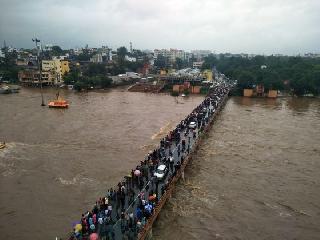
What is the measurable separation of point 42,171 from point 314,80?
57.5 metres

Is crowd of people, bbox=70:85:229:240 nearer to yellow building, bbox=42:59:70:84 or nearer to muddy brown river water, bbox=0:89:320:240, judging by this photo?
muddy brown river water, bbox=0:89:320:240

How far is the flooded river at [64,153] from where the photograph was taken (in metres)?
18.3

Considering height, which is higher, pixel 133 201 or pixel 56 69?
pixel 56 69

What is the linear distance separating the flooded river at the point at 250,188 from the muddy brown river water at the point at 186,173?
2.3 inches

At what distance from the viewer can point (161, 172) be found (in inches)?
805

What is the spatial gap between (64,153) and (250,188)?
15.0 metres

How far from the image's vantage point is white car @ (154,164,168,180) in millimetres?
20153

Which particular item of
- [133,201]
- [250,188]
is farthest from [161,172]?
[250,188]

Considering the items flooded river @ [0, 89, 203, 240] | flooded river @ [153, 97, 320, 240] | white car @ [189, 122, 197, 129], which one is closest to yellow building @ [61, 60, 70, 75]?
flooded river @ [0, 89, 203, 240]

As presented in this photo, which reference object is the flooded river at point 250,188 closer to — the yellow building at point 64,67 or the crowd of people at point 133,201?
the crowd of people at point 133,201

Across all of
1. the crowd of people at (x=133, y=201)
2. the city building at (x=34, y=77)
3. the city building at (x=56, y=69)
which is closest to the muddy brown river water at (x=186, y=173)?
the crowd of people at (x=133, y=201)

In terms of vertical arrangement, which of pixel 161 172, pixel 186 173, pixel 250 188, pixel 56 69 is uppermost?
pixel 56 69

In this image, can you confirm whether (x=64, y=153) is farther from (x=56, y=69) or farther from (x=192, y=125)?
(x=56, y=69)

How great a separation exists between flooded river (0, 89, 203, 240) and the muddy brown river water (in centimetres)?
6
